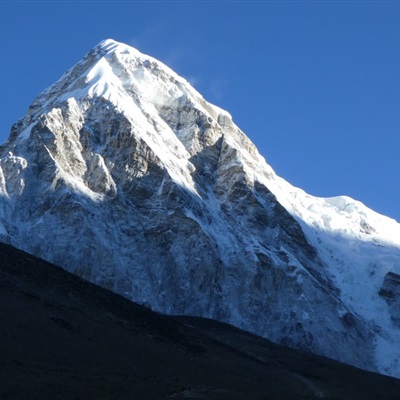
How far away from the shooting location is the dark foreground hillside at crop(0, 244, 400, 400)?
72750mm

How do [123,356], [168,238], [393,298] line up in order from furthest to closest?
[393,298] → [168,238] → [123,356]

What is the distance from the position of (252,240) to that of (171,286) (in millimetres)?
24840

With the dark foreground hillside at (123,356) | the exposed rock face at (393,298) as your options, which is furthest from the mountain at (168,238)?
the dark foreground hillside at (123,356)

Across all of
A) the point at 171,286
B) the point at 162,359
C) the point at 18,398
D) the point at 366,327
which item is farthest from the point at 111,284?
the point at 18,398

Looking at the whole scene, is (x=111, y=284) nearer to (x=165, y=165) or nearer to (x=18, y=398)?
(x=165, y=165)

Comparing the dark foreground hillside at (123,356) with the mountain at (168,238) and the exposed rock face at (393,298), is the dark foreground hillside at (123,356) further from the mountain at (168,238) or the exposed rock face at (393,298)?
the exposed rock face at (393,298)

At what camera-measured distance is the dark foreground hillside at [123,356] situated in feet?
239

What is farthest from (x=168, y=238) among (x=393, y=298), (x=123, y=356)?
(x=123, y=356)

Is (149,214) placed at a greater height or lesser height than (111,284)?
greater

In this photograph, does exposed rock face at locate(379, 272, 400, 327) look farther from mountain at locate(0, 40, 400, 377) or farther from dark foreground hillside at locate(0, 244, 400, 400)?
dark foreground hillside at locate(0, 244, 400, 400)

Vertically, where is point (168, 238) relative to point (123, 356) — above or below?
above

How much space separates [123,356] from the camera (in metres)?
91.9

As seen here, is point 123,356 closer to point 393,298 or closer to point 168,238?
point 168,238

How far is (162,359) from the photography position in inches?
3824
